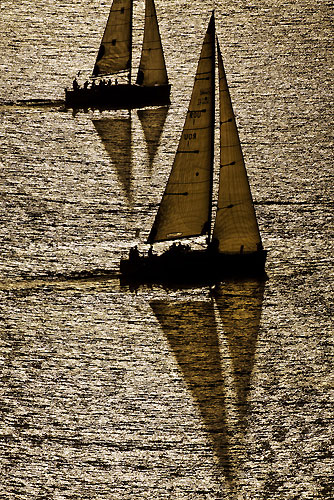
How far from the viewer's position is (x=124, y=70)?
120 metres

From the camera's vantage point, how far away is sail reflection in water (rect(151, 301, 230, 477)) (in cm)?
7394

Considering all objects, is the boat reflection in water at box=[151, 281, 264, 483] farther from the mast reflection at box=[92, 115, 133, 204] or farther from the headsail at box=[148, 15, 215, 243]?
the mast reflection at box=[92, 115, 133, 204]

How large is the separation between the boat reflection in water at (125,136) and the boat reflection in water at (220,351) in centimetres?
1718

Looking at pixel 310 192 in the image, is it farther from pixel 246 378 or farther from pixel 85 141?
pixel 246 378

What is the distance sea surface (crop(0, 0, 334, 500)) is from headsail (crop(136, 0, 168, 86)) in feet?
9.43

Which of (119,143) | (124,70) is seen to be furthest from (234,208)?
(124,70)

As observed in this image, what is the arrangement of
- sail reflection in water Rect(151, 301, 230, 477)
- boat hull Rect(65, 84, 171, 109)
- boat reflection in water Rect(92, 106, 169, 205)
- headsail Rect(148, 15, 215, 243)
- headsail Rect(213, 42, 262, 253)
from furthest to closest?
boat hull Rect(65, 84, 171, 109) < boat reflection in water Rect(92, 106, 169, 205) < headsail Rect(213, 42, 262, 253) < headsail Rect(148, 15, 215, 243) < sail reflection in water Rect(151, 301, 230, 477)

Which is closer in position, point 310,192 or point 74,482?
point 74,482

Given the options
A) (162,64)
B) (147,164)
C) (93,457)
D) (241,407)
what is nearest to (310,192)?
(147,164)

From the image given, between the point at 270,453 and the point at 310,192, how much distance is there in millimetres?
32332

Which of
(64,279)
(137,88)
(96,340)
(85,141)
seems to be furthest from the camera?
(137,88)

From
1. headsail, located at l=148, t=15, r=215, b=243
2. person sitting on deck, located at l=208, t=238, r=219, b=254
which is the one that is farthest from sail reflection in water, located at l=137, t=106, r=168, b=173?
person sitting on deck, located at l=208, t=238, r=219, b=254

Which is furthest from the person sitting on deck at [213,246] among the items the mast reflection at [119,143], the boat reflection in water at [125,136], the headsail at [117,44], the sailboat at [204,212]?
the headsail at [117,44]

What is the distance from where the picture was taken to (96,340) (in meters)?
81.6
